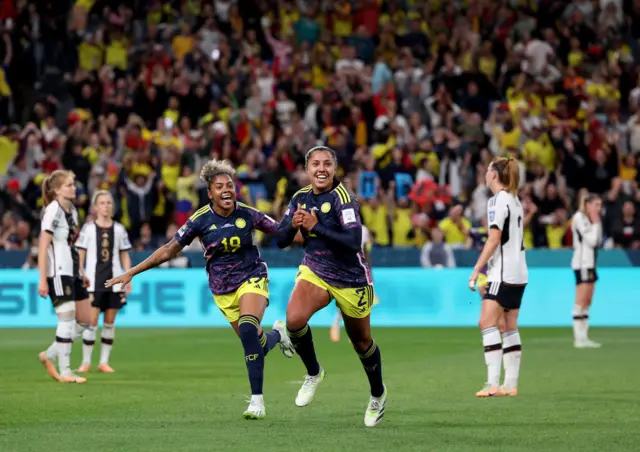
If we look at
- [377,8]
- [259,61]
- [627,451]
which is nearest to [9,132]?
[259,61]

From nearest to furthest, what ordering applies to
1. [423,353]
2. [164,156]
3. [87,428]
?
[87,428] < [423,353] < [164,156]

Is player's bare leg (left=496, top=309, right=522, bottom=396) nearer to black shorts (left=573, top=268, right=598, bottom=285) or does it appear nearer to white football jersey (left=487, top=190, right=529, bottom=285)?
white football jersey (left=487, top=190, right=529, bottom=285)

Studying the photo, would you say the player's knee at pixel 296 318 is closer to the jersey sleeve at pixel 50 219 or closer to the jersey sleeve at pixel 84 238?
the jersey sleeve at pixel 50 219

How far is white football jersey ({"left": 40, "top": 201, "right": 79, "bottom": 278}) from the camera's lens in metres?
13.9

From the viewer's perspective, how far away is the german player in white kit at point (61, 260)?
13.9 meters

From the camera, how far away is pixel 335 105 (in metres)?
27.8

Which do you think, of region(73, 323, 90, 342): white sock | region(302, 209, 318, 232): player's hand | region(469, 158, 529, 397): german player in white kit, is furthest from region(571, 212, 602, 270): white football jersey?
region(302, 209, 318, 232): player's hand

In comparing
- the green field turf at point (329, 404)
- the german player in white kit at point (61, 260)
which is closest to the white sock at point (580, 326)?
the green field turf at point (329, 404)

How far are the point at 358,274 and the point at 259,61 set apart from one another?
20101 mm

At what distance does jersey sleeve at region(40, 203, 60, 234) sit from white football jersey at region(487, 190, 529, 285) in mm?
4674

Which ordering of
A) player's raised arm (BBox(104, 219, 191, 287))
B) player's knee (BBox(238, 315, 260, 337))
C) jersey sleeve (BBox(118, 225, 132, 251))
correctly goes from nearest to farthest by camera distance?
player's raised arm (BBox(104, 219, 191, 287)) → player's knee (BBox(238, 315, 260, 337)) → jersey sleeve (BBox(118, 225, 132, 251))

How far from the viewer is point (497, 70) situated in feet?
95.8

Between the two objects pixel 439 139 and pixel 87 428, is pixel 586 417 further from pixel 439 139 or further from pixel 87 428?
pixel 439 139

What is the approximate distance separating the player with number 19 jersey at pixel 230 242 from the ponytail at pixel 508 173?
2.42m
